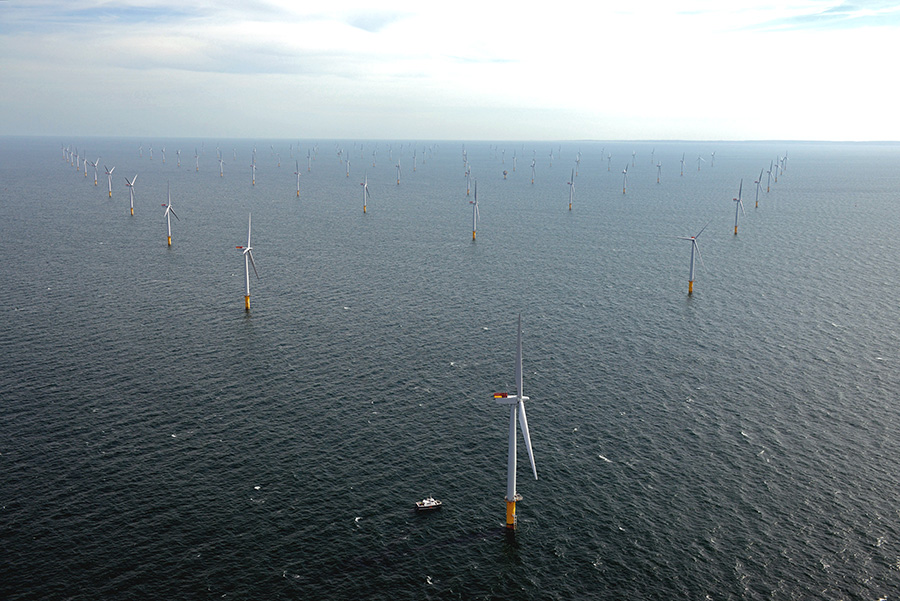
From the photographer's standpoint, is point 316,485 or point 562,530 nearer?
point 562,530

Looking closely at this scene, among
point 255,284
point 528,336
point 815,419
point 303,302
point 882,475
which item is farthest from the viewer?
point 255,284

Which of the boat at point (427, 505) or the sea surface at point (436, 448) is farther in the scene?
the boat at point (427, 505)

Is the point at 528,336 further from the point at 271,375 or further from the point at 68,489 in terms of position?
the point at 68,489

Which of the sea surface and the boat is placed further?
the boat

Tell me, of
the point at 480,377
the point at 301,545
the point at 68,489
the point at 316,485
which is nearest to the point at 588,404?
the point at 480,377

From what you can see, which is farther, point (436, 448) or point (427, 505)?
point (436, 448)

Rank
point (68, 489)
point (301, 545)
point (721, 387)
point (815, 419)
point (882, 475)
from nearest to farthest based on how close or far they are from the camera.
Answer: point (301, 545) < point (68, 489) < point (882, 475) < point (815, 419) < point (721, 387)

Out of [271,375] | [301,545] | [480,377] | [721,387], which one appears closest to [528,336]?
[480,377]

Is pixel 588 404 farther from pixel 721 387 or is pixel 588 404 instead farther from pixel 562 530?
pixel 562 530

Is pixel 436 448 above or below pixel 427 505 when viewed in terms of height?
above
